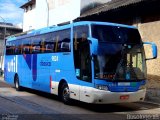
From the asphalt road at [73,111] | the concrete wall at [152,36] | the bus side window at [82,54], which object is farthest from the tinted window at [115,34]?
the concrete wall at [152,36]

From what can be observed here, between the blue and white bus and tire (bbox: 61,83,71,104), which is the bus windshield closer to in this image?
the blue and white bus

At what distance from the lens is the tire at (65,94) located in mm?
15121

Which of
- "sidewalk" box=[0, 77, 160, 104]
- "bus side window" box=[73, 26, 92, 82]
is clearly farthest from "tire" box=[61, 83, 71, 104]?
"sidewalk" box=[0, 77, 160, 104]

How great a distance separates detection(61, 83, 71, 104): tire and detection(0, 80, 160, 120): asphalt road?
0.22 meters

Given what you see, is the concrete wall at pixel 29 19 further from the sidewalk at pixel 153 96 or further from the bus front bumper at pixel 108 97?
the bus front bumper at pixel 108 97

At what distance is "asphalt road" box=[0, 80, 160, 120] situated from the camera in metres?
11.9

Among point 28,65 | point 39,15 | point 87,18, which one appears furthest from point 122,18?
point 39,15

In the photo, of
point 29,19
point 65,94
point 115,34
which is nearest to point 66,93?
point 65,94

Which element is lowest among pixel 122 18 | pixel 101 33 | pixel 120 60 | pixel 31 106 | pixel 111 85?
pixel 31 106

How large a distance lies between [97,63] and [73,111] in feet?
6.07

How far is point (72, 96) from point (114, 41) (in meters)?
2.72

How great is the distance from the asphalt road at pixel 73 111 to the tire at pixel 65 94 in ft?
0.71

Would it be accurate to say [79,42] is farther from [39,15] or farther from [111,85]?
[39,15]

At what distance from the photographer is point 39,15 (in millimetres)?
39562
